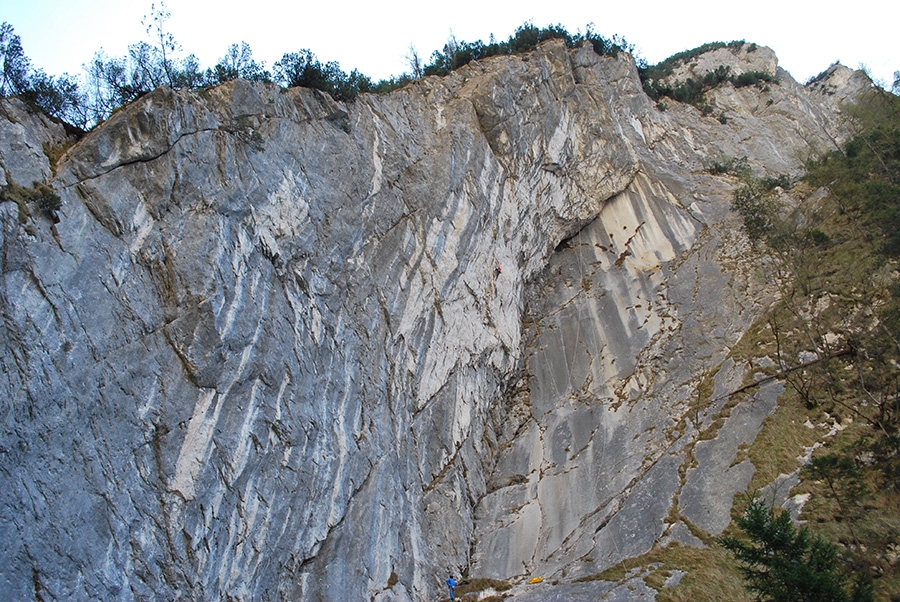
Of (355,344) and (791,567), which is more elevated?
(355,344)

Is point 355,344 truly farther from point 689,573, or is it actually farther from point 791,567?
point 791,567

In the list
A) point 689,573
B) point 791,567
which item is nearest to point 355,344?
point 689,573

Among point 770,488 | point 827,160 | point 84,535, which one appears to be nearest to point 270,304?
point 84,535

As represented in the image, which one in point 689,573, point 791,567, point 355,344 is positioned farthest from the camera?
point 355,344

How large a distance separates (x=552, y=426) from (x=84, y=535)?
62.6 feet

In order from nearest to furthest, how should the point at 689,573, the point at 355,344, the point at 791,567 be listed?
the point at 791,567 → the point at 689,573 → the point at 355,344

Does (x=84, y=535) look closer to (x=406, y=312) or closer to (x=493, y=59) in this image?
(x=406, y=312)

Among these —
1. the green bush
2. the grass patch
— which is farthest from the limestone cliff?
the green bush

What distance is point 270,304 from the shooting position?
19.3 m

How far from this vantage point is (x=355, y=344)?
2183 centimetres

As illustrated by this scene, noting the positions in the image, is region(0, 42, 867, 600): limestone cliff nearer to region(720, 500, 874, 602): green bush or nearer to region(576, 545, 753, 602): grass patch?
region(576, 545, 753, 602): grass patch

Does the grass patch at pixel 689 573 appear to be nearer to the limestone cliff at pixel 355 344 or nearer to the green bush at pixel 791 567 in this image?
the limestone cliff at pixel 355 344

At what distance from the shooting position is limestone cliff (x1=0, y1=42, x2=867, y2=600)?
603 inches

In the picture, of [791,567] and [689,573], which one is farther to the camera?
[689,573]
